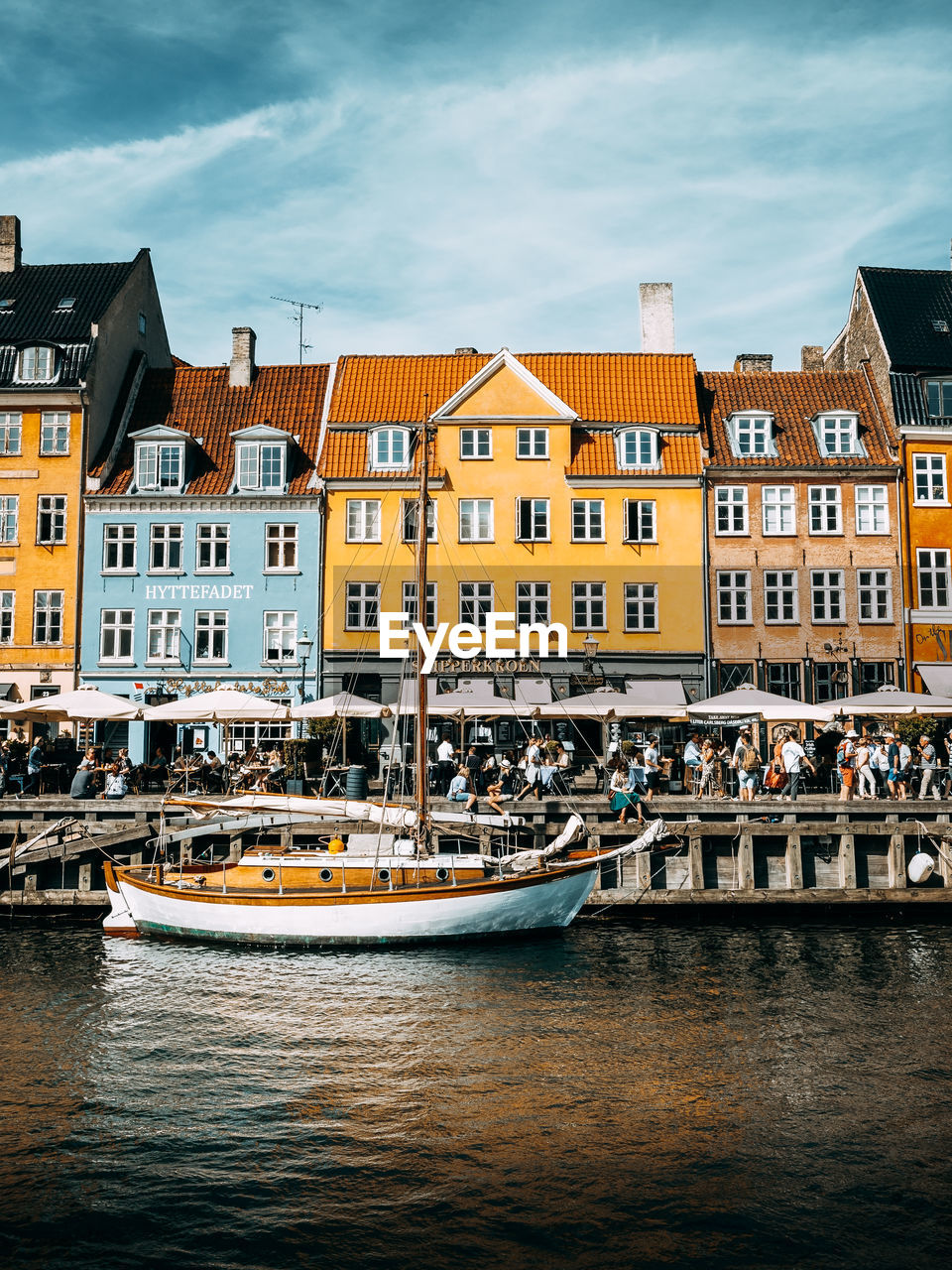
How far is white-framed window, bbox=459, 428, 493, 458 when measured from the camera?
140ft

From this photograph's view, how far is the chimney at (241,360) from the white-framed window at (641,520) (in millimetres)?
16328

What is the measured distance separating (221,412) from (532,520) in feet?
43.2

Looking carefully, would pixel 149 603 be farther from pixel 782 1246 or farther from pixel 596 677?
pixel 782 1246

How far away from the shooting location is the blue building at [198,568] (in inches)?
1634

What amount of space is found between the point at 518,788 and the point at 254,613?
15.1 meters

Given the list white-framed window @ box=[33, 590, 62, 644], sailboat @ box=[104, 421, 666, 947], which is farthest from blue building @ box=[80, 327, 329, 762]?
sailboat @ box=[104, 421, 666, 947]

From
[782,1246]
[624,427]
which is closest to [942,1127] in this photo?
[782,1246]

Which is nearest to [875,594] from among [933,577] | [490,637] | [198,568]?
[933,577]

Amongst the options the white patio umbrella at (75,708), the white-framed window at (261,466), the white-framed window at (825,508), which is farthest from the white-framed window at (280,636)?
the white-framed window at (825,508)

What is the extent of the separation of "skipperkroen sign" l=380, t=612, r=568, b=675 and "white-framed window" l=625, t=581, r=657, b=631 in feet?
7.83

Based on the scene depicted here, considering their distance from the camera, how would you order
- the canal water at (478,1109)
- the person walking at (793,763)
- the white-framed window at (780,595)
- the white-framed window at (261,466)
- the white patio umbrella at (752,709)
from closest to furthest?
the canal water at (478,1109)
the person walking at (793,763)
the white patio umbrella at (752,709)
the white-framed window at (780,595)
the white-framed window at (261,466)

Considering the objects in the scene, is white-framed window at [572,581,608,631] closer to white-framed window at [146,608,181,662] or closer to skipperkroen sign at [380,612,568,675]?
skipperkroen sign at [380,612,568,675]

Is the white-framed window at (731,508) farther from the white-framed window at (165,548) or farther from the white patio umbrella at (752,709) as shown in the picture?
the white-framed window at (165,548)

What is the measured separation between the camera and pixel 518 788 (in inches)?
1220
